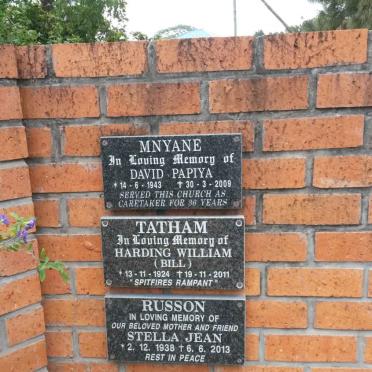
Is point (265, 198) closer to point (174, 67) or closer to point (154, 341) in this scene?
point (174, 67)

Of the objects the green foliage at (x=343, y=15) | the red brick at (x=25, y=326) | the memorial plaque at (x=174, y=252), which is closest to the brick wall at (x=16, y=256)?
the red brick at (x=25, y=326)

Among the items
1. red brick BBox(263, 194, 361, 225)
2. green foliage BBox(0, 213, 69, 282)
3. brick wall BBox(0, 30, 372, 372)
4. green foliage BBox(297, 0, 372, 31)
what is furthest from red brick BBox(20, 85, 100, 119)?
green foliage BBox(297, 0, 372, 31)

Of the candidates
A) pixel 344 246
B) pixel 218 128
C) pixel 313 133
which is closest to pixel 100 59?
pixel 218 128

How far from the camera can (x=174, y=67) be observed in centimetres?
108

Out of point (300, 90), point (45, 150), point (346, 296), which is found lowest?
point (346, 296)

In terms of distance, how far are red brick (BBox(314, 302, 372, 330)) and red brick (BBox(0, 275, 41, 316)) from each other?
801 millimetres

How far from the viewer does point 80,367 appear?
4.14ft

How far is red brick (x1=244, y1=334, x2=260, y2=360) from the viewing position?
119 centimetres

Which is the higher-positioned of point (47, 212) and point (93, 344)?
point (47, 212)

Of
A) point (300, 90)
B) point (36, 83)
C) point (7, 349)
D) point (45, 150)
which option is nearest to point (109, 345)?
point (7, 349)

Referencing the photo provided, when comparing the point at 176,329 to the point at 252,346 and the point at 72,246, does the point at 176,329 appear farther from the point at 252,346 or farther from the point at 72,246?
the point at 72,246

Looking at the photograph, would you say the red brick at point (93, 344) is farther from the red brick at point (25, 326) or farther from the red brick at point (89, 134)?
the red brick at point (89, 134)

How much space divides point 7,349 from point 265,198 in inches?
32.7

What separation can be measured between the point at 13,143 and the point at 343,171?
879 millimetres
